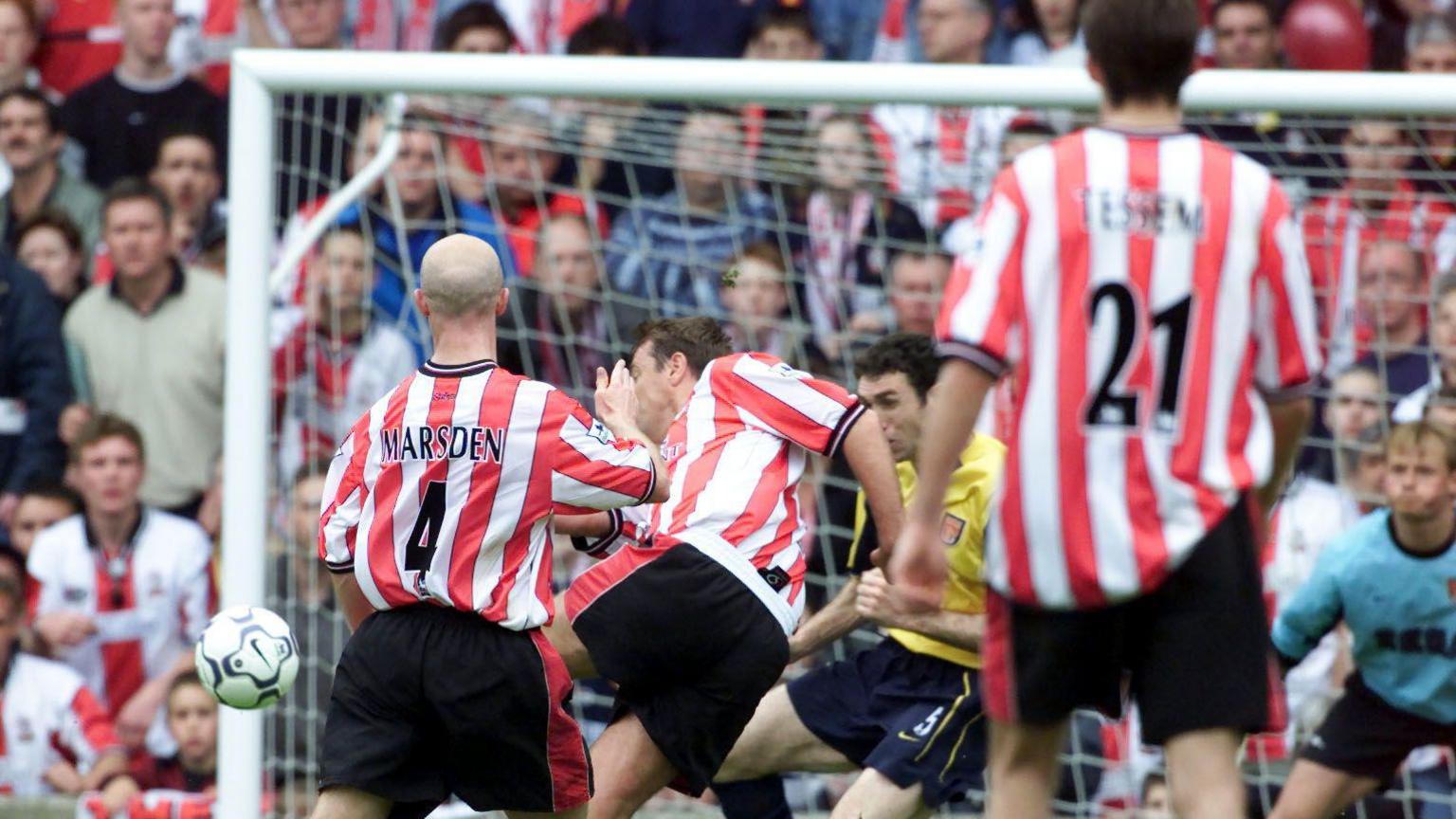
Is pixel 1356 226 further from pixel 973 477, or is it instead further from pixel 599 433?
pixel 599 433

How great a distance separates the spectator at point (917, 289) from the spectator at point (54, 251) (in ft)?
11.3

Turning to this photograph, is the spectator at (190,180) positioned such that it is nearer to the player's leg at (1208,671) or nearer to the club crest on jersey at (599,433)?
the club crest on jersey at (599,433)

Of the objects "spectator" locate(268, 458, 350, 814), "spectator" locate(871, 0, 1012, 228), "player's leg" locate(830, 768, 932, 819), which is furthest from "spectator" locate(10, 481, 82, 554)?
"player's leg" locate(830, 768, 932, 819)

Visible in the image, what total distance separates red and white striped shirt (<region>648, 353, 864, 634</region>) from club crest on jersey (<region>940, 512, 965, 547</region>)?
1.78ft

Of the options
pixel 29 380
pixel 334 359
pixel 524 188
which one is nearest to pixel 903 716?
pixel 334 359

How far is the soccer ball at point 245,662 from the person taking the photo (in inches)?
201

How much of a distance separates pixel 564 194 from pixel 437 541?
417cm

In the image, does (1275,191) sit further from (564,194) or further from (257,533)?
(564,194)

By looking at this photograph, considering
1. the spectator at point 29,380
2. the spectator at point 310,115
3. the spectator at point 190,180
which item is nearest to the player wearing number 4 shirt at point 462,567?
the spectator at point 310,115

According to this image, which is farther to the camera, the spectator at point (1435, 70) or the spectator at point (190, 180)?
the spectator at point (190, 180)

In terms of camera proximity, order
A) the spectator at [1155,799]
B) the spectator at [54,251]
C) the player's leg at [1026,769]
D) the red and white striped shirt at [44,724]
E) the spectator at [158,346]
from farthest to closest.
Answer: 1. the spectator at [54,251]
2. the spectator at [158,346]
3. the red and white striped shirt at [44,724]
4. the spectator at [1155,799]
5. the player's leg at [1026,769]

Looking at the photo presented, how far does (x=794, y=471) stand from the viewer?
550cm

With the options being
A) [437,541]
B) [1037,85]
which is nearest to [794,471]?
[437,541]

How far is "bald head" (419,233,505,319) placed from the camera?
4609 millimetres
